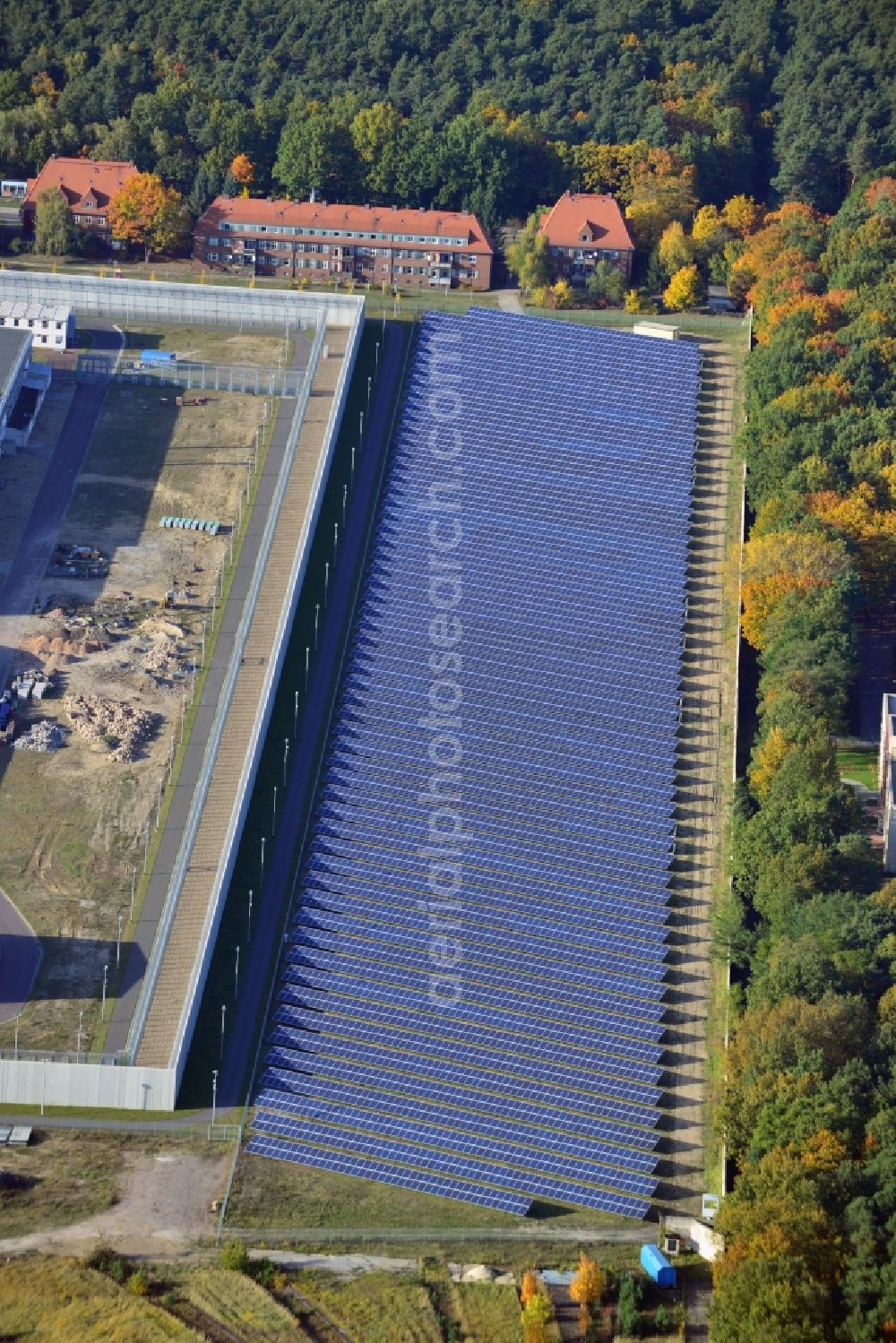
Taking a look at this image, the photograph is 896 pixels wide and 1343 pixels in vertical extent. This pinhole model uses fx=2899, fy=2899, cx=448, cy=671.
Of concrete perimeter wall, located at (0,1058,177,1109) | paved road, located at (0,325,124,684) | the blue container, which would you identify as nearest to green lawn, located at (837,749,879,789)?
the blue container

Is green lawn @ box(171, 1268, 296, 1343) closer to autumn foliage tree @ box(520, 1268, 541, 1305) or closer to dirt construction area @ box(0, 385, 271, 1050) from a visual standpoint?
autumn foliage tree @ box(520, 1268, 541, 1305)

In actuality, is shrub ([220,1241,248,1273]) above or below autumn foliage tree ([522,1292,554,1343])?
above

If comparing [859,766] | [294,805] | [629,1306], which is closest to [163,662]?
[294,805]

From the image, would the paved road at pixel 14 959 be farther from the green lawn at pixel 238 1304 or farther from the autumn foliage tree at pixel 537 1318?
the autumn foliage tree at pixel 537 1318

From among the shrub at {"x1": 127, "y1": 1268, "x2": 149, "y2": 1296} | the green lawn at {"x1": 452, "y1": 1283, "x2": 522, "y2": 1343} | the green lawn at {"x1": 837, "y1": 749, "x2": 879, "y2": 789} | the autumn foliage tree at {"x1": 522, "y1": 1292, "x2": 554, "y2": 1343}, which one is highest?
the green lawn at {"x1": 837, "y1": 749, "x2": 879, "y2": 789}

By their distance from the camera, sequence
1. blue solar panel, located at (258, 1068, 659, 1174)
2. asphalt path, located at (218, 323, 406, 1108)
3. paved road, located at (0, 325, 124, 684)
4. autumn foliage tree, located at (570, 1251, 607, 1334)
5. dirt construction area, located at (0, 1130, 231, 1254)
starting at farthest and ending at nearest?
paved road, located at (0, 325, 124, 684), asphalt path, located at (218, 323, 406, 1108), blue solar panel, located at (258, 1068, 659, 1174), dirt construction area, located at (0, 1130, 231, 1254), autumn foliage tree, located at (570, 1251, 607, 1334)

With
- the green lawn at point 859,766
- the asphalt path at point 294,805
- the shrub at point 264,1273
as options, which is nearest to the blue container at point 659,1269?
the shrub at point 264,1273

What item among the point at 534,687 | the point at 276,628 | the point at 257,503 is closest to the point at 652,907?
the point at 534,687

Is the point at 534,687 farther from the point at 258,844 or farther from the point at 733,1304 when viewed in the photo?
the point at 733,1304
